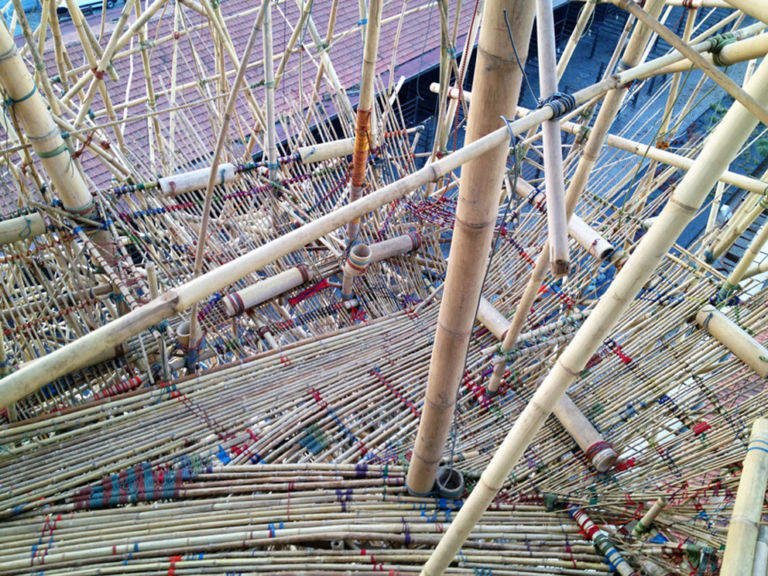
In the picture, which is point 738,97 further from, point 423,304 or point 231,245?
point 231,245

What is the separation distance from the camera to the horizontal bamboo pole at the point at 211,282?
0.97 meters

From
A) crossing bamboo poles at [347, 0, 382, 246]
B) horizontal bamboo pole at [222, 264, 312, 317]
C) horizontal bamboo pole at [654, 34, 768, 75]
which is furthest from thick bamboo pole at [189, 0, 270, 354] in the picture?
horizontal bamboo pole at [654, 34, 768, 75]

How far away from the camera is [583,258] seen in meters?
2.59

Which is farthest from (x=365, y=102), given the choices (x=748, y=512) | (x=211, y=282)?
(x=748, y=512)

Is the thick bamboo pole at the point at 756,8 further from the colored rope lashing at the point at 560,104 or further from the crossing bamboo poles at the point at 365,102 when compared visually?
the crossing bamboo poles at the point at 365,102

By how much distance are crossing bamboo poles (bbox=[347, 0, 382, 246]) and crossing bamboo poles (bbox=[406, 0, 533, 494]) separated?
75 centimetres

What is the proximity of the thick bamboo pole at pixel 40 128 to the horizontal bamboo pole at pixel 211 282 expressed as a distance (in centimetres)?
155

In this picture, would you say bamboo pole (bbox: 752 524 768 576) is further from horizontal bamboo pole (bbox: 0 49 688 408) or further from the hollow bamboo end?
horizontal bamboo pole (bbox: 0 49 688 408)

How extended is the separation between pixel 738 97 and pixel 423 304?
179cm

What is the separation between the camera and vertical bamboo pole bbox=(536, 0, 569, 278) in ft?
4.27

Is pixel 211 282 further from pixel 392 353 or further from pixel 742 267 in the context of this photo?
pixel 742 267

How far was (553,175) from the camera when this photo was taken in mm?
1329

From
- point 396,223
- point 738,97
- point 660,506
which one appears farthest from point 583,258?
point 738,97

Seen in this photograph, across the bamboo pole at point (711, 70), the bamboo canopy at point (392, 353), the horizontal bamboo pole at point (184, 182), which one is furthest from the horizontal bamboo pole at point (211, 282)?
the horizontal bamboo pole at point (184, 182)
